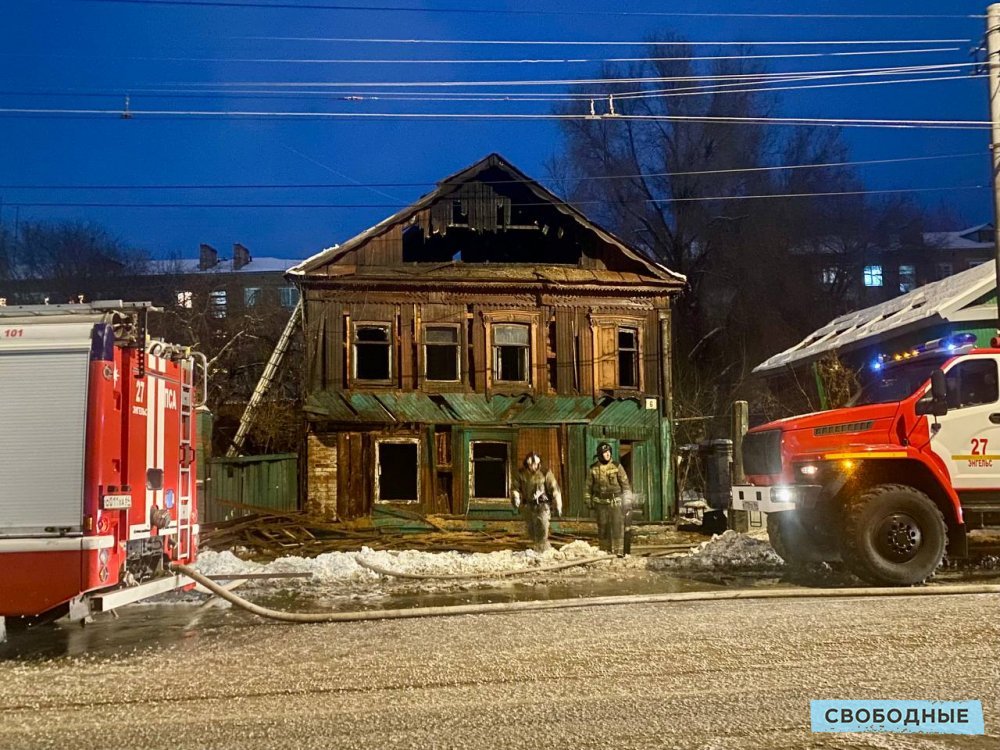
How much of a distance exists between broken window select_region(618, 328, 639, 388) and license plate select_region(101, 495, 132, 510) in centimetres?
1443

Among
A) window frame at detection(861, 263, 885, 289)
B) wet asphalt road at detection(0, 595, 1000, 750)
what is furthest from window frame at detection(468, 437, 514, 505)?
window frame at detection(861, 263, 885, 289)

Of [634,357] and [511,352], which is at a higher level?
[511,352]

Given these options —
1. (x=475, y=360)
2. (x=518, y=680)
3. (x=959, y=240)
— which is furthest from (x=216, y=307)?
(x=959, y=240)

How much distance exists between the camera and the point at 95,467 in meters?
7.25

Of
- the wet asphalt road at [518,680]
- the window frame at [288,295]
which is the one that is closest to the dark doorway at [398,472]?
the wet asphalt road at [518,680]

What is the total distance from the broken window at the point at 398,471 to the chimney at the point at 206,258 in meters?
28.9

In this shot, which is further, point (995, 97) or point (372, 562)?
point (372, 562)

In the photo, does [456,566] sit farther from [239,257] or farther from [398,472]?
[239,257]

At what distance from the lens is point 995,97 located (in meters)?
11.9

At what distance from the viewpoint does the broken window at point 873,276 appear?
4103cm

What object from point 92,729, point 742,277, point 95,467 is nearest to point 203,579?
point 95,467

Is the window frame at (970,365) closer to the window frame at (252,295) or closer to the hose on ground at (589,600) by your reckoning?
the hose on ground at (589,600)

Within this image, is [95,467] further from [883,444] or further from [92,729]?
[883,444]

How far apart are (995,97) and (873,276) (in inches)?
1237
